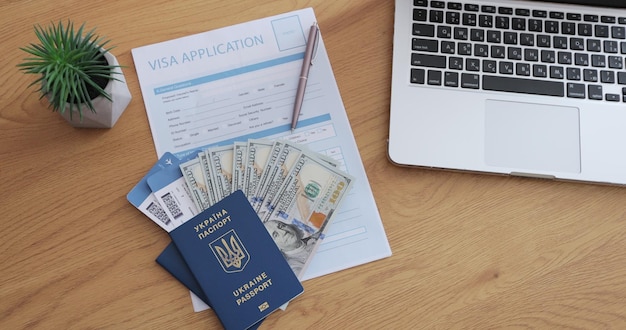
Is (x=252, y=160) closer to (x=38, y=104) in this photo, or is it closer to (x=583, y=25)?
(x=38, y=104)

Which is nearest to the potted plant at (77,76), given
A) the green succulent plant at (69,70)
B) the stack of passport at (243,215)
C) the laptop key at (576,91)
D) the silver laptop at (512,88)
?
the green succulent plant at (69,70)

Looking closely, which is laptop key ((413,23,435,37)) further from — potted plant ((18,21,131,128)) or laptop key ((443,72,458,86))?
potted plant ((18,21,131,128))

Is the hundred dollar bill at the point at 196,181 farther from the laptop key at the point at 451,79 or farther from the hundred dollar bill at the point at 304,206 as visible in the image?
the laptop key at the point at 451,79

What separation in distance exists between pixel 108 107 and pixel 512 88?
0.53 m

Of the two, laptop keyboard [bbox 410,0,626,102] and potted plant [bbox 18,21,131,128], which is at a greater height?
potted plant [bbox 18,21,131,128]

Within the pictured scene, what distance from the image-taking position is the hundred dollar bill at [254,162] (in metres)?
0.79

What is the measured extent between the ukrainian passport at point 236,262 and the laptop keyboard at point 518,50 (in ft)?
0.97

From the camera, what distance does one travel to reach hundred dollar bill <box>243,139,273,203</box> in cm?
79

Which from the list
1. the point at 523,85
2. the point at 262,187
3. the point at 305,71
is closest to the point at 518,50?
the point at 523,85

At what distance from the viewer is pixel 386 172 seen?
804mm

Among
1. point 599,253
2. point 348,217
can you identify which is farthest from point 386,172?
point 599,253

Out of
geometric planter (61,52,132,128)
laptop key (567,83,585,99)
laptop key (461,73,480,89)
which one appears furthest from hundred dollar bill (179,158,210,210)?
laptop key (567,83,585,99)

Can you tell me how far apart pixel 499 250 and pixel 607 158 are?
7.3 inches

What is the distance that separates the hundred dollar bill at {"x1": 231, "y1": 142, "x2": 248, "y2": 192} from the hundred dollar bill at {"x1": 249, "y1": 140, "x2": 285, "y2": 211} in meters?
0.02
